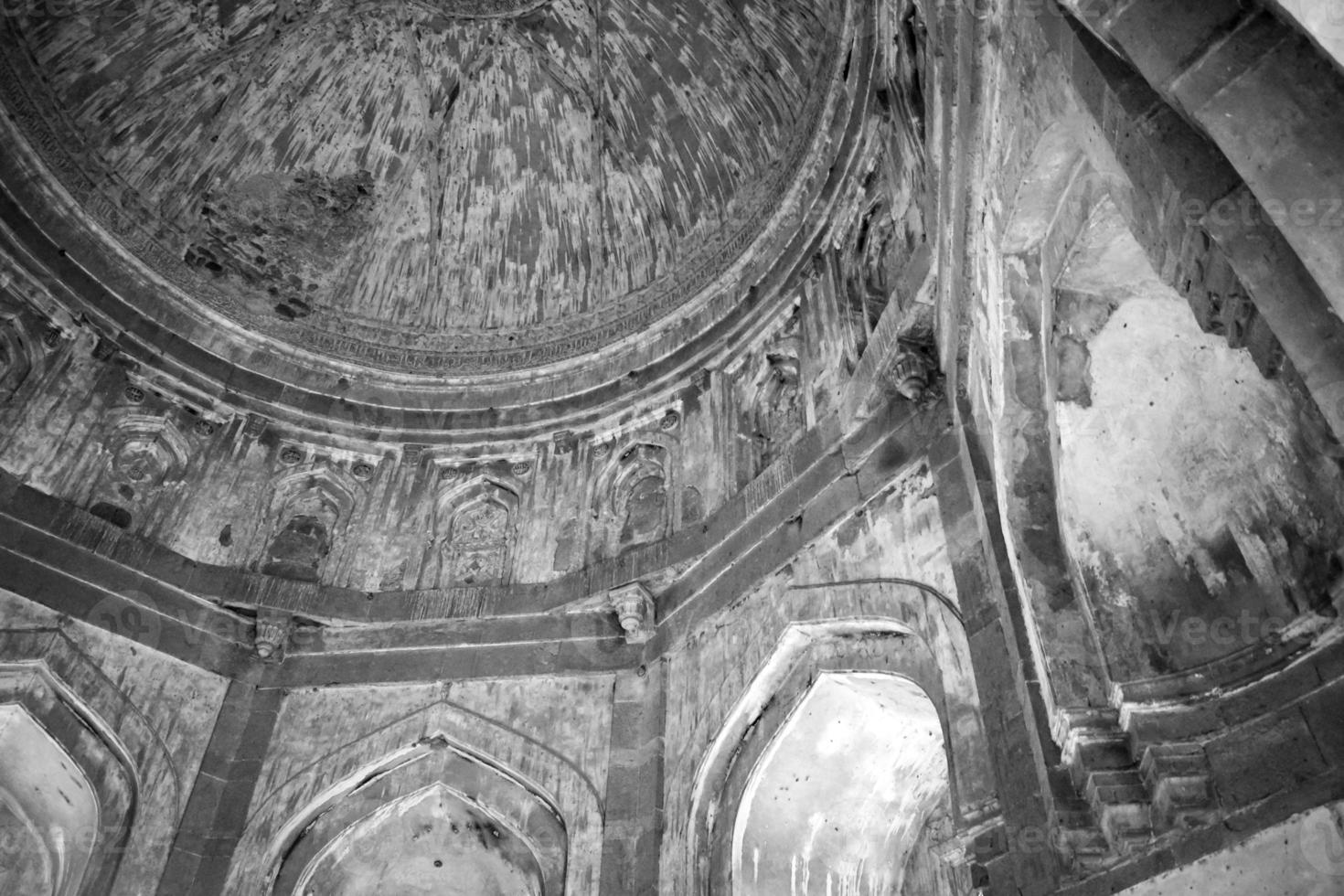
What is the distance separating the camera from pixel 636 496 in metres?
9.02

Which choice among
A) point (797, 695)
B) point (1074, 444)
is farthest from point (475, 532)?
point (1074, 444)

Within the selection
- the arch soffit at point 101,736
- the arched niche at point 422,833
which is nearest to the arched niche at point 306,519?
the arch soffit at point 101,736

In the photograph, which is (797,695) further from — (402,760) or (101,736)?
(101,736)

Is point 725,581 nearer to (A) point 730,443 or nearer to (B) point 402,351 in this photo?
(A) point 730,443

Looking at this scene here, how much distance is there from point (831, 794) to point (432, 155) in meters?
7.70

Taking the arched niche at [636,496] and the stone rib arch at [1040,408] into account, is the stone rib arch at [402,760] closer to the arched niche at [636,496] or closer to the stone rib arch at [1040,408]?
the arched niche at [636,496]

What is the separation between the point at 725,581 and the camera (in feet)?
24.3

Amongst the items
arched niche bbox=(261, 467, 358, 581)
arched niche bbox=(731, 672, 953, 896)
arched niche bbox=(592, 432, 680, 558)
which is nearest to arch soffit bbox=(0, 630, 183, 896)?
arched niche bbox=(261, 467, 358, 581)

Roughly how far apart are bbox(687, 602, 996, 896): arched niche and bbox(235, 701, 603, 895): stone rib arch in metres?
0.87

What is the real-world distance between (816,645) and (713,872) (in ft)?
4.76

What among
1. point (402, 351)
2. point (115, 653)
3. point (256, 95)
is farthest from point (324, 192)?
point (115, 653)

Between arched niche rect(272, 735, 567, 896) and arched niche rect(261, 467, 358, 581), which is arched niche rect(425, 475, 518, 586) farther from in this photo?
arched niche rect(272, 735, 567, 896)

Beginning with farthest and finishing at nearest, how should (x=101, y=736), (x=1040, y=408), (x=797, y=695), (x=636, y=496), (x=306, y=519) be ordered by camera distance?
(x=306, y=519)
(x=636, y=496)
(x=101, y=736)
(x=797, y=695)
(x=1040, y=408)

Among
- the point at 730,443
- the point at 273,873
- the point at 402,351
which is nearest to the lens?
the point at 273,873
